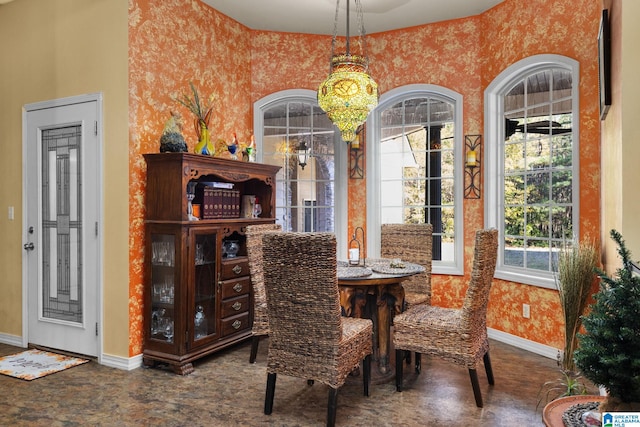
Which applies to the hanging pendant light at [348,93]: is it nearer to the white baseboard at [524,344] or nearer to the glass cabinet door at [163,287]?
the glass cabinet door at [163,287]

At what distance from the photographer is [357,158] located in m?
5.07

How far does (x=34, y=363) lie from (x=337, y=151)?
350cm

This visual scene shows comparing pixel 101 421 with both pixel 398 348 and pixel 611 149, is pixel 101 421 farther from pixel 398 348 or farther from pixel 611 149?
pixel 611 149

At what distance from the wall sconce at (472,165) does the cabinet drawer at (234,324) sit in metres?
2.50

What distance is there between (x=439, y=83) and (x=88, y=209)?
11.8 feet

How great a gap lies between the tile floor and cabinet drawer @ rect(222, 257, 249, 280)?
73 cm

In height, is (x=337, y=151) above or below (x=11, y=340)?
above

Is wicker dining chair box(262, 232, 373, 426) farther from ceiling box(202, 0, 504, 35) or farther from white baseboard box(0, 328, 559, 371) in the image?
ceiling box(202, 0, 504, 35)

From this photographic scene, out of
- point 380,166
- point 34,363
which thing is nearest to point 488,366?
point 380,166

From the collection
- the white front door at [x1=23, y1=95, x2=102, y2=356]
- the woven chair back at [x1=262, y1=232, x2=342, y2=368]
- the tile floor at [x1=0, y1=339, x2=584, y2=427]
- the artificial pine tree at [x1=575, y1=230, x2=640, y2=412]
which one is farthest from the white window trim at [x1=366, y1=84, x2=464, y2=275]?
the artificial pine tree at [x1=575, y1=230, x2=640, y2=412]

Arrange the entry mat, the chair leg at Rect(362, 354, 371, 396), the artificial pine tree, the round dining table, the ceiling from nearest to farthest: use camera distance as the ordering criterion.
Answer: the artificial pine tree < the chair leg at Rect(362, 354, 371, 396) < the round dining table < the entry mat < the ceiling

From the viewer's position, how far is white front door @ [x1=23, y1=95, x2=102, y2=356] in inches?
145

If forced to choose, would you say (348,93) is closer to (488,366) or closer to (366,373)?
(366,373)

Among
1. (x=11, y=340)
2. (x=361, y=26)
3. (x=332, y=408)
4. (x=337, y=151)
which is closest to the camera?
(x=332, y=408)
